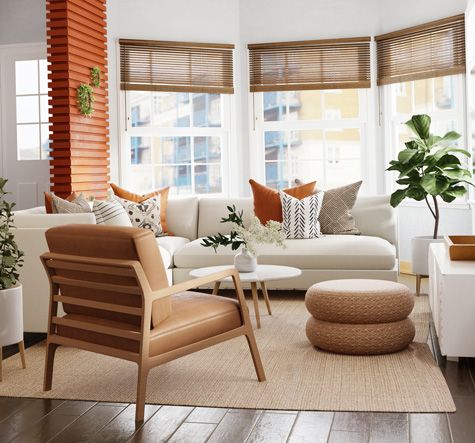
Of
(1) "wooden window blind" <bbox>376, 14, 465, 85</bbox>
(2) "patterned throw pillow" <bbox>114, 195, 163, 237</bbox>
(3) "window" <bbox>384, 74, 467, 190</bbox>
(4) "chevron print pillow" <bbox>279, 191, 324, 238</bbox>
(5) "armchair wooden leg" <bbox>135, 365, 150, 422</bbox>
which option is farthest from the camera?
(3) "window" <bbox>384, 74, 467, 190</bbox>

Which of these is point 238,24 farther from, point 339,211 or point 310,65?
point 339,211

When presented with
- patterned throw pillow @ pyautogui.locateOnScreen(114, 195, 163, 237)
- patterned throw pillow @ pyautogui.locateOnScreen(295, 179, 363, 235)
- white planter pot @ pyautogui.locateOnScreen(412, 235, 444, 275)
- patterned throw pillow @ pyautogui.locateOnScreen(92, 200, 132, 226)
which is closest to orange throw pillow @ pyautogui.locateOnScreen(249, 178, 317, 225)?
patterned throw pillow @ pyautogui.locateOnScreen(295, 179, 363, 235)

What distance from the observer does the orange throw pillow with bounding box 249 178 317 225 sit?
659 centimetres

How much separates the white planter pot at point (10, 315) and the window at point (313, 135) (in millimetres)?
4710

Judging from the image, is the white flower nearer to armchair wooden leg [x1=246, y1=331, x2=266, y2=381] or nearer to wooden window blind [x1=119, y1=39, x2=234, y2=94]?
armchair wooden leg [x1=246, y1=331, x2=266, y2=381]

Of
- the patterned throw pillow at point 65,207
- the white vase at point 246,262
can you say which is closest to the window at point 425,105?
the white vase at point 246,262

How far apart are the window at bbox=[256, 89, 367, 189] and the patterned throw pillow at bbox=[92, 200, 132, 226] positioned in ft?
8.61

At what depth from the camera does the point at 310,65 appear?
8031 millimetres

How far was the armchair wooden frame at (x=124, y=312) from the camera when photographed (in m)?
3.15

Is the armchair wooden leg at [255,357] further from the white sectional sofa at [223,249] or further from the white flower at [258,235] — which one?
the white sectional sofa at [223,249]

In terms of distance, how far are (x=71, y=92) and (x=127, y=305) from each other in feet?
13.5

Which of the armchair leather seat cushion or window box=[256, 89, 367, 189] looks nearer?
the armchair leather seat cushion

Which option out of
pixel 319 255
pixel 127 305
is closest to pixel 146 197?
pixel 319 255

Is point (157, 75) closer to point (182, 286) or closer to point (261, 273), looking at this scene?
point (261, 273)
